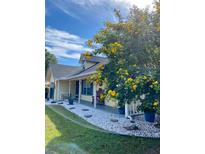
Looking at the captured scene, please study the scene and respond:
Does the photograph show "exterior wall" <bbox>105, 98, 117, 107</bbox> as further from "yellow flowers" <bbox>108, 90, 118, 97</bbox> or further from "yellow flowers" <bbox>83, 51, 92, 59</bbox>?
"yellow flowers" <bbox>83, 51, 92, 59</bbox>

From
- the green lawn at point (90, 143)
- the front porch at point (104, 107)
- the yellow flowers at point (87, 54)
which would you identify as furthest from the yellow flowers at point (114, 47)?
the green lawn at point (90, 143)

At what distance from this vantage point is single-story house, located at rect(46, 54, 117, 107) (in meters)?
1.87

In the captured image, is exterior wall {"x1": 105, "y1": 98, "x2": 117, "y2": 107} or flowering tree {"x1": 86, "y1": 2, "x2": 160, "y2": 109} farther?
exterior wall {"x1": 105, "y1": 98, "x2": 117, "y2": 107}

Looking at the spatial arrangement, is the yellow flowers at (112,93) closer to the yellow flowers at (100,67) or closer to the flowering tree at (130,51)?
the flowering tree at (130,51)

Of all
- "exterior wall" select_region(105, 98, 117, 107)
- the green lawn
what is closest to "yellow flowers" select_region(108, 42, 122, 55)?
"exterior wall" select_region(105, 98, 117, 107)

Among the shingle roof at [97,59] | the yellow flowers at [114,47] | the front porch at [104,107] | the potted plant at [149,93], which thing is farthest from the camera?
the front porch at [104,107]

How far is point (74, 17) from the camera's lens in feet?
6.04

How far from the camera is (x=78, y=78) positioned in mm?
2609

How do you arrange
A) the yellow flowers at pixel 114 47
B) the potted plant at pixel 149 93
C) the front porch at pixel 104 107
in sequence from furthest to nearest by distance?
the front porch at pixel 104 107 → the yellow flowers at pixel 114 47 → the potted plant at pixel 149 93

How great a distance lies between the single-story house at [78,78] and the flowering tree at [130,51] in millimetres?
139

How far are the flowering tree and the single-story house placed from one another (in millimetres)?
139

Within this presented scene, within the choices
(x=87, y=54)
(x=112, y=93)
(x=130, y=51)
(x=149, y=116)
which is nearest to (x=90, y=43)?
(x=87, y=54)

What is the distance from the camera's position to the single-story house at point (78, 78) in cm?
187
